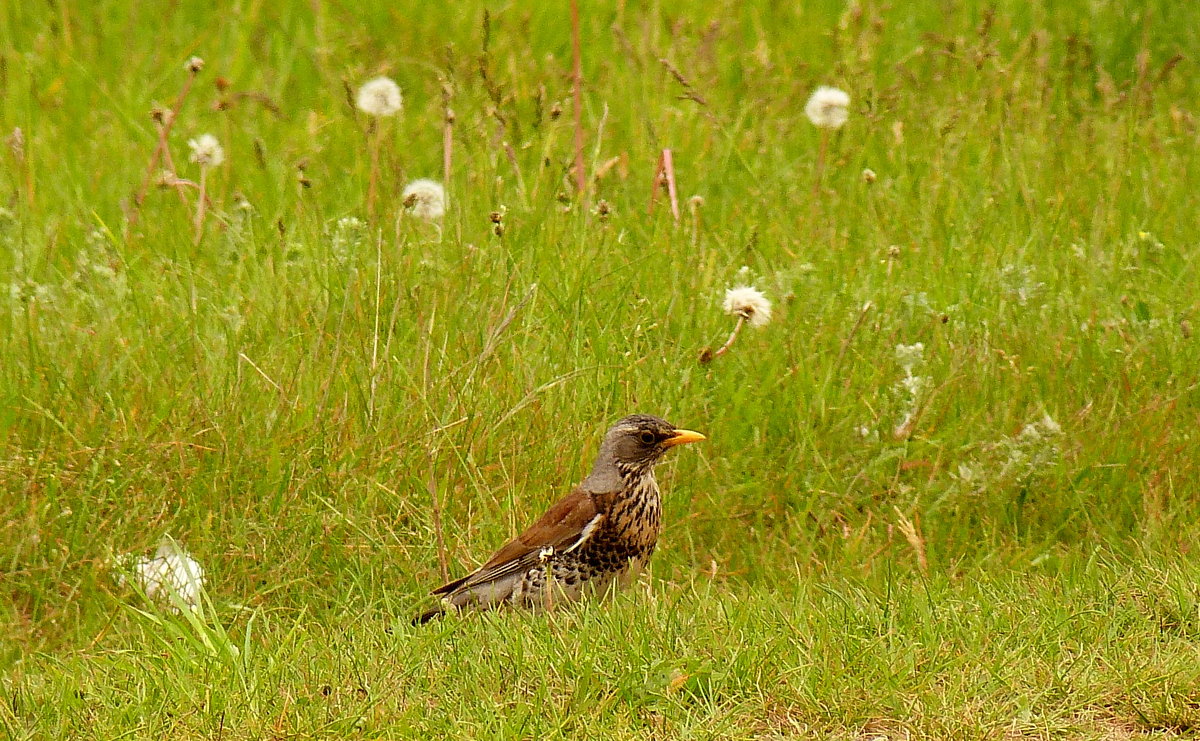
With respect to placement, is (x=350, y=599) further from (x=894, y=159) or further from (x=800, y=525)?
(x=894, y=159)

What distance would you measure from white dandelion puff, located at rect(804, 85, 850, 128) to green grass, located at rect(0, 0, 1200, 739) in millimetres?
174

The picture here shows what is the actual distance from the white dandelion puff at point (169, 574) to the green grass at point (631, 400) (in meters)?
0.07

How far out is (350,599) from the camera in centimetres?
501

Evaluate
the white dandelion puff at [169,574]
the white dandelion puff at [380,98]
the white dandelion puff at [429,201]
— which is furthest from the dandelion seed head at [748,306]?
the white dandelion puff at [380,98]

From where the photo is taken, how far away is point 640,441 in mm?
5160

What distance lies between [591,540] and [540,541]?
161 millimetres

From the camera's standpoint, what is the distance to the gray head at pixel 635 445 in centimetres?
511

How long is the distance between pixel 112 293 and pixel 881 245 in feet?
10.8

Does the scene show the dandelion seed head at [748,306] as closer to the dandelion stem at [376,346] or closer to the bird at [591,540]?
the bird at [591,540]

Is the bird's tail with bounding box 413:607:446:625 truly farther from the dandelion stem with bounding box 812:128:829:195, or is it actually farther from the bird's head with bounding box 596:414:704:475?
the dandelion stem with bounding box 812:128:829:195

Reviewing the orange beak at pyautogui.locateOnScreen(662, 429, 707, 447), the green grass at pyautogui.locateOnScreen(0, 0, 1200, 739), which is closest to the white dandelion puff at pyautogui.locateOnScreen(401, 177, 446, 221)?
the green grass at pyautogui.locateOnScreen(0, 0, 1200, 739)

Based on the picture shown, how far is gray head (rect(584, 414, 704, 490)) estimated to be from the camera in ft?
16.8

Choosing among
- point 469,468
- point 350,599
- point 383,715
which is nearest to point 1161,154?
point 469,468

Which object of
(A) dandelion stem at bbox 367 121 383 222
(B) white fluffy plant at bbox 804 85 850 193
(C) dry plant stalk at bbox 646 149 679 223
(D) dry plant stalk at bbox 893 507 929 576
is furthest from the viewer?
(B) white fluffy plant at bbox 804 85 850 193
